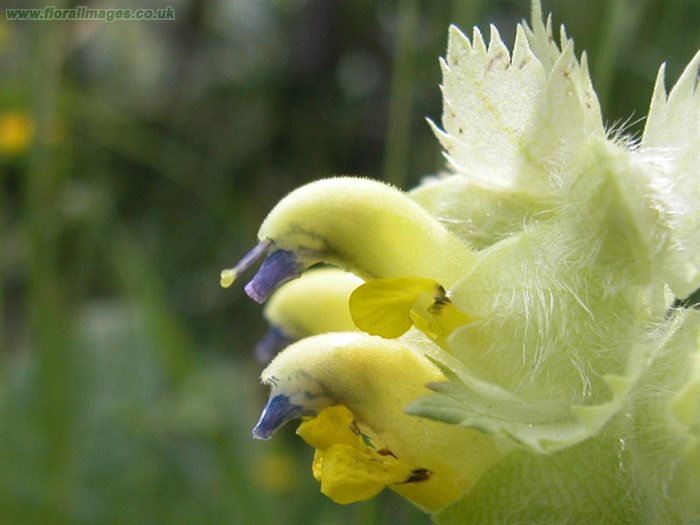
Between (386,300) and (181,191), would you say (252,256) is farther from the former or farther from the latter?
(181,191)

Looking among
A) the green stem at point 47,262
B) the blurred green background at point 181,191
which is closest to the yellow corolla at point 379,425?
the blurred green background at point 181,191

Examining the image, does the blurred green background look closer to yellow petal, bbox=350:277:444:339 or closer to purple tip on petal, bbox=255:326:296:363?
purple tip on petal, bbox=255:326:296:363

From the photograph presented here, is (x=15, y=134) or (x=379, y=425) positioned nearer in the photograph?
(x=379, y=425)

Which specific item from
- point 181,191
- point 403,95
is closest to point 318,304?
point 403,95

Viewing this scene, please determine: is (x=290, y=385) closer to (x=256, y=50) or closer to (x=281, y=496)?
(x=281, y=496)

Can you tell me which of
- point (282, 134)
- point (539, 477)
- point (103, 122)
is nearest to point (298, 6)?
point (282, 134)

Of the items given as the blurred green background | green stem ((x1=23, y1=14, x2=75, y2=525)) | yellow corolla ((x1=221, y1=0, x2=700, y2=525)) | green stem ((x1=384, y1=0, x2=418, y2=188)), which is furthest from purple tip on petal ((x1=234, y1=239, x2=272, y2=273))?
green stem ((x1=23, y1=14, x2=75, y2=525))
